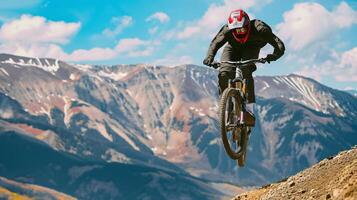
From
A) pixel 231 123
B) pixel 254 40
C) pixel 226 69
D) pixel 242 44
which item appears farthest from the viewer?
pixel 242 44

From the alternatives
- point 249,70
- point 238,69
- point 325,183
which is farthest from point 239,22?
point 325,183

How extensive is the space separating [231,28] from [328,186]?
16.3 ft

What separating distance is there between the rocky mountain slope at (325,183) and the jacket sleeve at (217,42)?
4442 mm

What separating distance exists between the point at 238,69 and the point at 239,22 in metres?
1.43

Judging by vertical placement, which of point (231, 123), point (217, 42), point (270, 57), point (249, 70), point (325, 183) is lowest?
point (325, 183)

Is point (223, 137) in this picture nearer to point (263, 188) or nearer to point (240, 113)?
point (240, 113)

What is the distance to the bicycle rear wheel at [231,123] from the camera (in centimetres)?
1515

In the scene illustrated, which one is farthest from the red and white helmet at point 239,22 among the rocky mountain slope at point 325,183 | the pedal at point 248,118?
the rocky mountain slope at point 325,183

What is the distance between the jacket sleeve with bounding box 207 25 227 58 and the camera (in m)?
16.3

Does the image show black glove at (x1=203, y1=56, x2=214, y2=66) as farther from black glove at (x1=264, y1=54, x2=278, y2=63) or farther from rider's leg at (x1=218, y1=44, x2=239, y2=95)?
black glove at (x1=264, y1=54, x2=278, y2=63)

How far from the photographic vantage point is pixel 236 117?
1600 cm

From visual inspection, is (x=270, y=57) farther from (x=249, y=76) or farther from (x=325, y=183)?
Result: (x=325, y=183)

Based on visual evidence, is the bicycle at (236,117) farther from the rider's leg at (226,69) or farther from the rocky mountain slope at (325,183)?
the rocky mountain slope at (325,183)

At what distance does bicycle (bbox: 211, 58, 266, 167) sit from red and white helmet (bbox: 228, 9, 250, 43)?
842 mm
